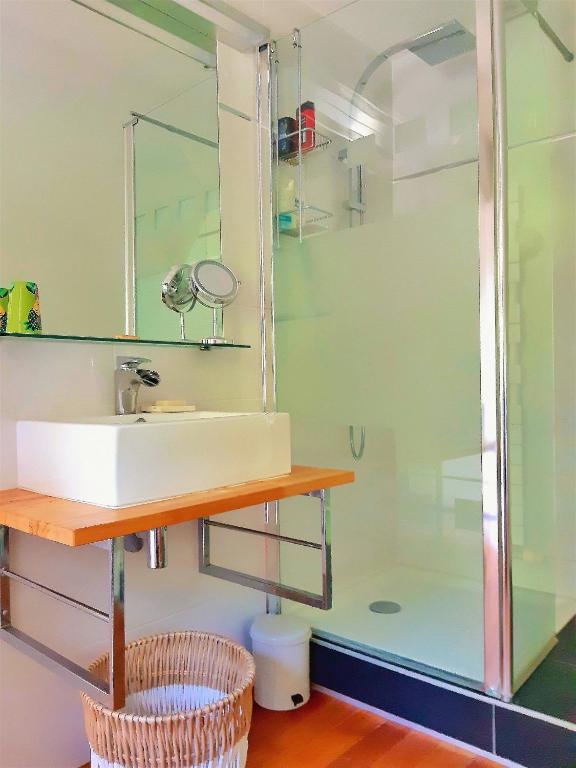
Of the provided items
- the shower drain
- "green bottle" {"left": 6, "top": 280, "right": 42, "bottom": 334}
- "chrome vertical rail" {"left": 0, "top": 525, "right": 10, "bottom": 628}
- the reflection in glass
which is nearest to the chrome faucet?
the reflection in glass

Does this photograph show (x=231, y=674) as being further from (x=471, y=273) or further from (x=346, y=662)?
(x=471, y=273)

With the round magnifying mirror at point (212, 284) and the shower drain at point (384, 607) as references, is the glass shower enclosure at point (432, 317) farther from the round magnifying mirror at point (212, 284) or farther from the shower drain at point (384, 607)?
the round magnifying mirror at point (212, 284)

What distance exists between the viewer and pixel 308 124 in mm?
2072

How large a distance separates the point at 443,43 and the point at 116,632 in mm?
1851

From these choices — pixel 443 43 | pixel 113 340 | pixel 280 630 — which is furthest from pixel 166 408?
pixel 443 43

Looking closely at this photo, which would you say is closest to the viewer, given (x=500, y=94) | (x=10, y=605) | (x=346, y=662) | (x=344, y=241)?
(x=10, y=605)

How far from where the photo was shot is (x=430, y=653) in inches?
69.1

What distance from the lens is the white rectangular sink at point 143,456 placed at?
3.85 ft

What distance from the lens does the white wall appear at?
1.42m

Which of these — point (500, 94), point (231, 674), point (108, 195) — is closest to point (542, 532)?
point (231, 674)

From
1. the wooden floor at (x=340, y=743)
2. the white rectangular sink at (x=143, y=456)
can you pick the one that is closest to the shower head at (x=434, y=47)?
the white rectangular sink at (x=143, y=456)

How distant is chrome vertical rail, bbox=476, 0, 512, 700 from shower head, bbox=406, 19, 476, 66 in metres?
0.11

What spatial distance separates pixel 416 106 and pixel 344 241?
532 millimetres

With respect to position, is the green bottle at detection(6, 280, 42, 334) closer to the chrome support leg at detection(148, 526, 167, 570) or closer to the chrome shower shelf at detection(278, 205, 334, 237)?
the chrome support leg at detection(148, 526, 167, 570)
